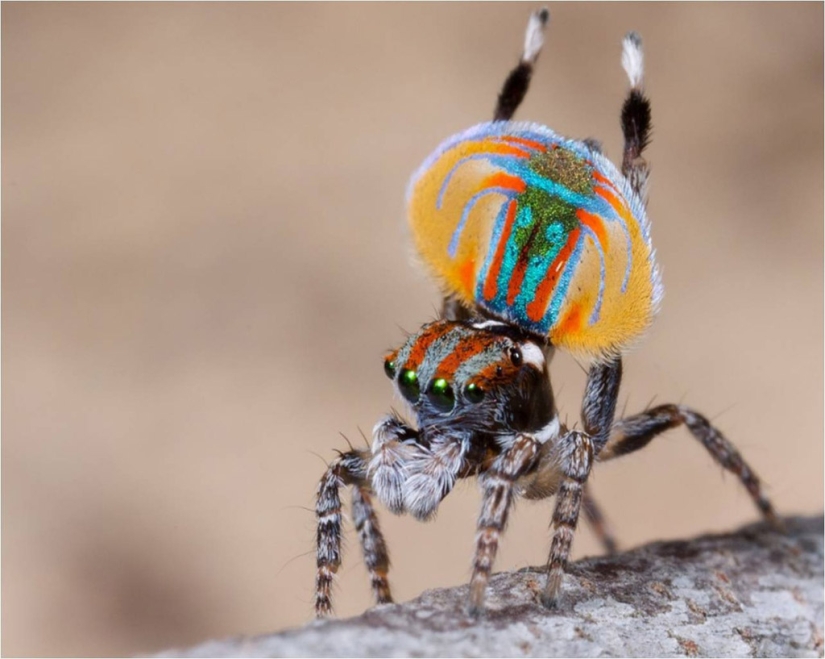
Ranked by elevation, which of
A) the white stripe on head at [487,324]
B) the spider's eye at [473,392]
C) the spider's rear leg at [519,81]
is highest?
the spider's rear leg at [519,81]

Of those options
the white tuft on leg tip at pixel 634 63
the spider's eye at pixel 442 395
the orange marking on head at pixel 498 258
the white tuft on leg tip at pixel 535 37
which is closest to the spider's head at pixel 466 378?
the spider's eye at pixel 442 395

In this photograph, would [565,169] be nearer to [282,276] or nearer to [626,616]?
[626,616]

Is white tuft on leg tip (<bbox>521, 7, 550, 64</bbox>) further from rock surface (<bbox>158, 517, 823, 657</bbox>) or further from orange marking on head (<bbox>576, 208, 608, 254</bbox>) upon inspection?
rock surface (<bbox>158, 517, 823, 657</bbox>)

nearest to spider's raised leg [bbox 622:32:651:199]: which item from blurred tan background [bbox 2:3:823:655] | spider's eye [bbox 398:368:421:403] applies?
spider's eye [bbox 398:368:421:403]

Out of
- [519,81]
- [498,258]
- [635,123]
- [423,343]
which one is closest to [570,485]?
[423,343]

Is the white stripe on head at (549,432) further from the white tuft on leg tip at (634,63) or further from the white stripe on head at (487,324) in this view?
the white tuft on leg tip at (634,63)
